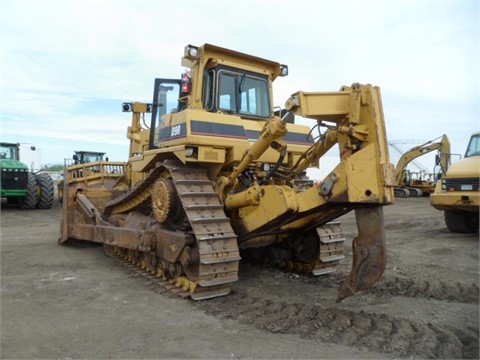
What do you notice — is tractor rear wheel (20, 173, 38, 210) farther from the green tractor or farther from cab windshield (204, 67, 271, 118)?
cab windshield (204, 67, 271, 118)

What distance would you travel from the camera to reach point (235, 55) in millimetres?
6055

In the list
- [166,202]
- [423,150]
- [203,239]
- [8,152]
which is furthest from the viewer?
[423,150]

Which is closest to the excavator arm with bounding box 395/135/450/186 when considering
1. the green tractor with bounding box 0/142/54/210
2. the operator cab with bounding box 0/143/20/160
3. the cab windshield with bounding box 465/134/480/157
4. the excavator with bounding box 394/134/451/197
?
the excavator with bounding box 394/134/451/197

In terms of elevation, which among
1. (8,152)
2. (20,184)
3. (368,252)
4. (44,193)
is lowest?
(368,252)

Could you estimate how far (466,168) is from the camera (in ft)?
32.6

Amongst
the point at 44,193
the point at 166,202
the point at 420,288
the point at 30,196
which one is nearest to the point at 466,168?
the point at 420,288

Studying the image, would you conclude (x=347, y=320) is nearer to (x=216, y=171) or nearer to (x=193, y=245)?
(x=193, y=245)

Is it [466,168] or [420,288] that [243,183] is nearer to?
[420,288]

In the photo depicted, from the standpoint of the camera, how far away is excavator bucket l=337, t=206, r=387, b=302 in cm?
395

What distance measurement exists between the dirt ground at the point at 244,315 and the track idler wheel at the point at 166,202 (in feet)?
3.10

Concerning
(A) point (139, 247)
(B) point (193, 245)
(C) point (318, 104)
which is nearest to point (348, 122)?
(C) point (318, 104)

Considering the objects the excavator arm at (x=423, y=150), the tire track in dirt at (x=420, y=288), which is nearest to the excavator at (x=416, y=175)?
the excavator arm at (x=423, y=150)

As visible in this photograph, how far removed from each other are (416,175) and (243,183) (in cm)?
2300

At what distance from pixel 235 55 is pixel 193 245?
9.09 feet
